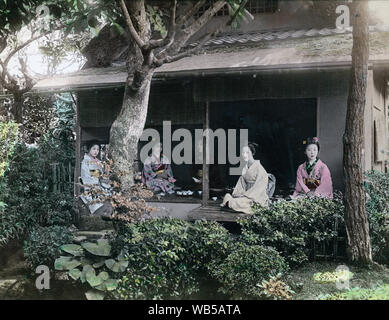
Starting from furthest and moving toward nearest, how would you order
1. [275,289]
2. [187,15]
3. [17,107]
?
[17,107]
[187,15]
[275,289]

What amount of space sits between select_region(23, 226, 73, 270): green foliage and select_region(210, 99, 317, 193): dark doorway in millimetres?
6862

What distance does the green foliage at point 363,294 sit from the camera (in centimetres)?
550

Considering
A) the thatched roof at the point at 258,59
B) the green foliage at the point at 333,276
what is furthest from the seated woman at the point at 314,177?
the green foliage at the point at 333,276

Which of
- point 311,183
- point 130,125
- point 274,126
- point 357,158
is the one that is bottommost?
point 311,183

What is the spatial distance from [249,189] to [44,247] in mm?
4245

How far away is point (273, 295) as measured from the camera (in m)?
5.76

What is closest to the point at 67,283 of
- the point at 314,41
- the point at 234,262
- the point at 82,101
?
the point at 234,262

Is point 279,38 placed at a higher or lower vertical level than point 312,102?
higher

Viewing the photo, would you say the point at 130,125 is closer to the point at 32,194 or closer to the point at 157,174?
the point at 32,194

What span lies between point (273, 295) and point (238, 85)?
5.31 metres

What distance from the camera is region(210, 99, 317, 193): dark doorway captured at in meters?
13.2

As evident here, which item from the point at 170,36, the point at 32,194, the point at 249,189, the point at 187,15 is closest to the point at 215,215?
the point at 249,189

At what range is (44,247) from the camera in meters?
7.02

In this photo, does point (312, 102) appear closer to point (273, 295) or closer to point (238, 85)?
point (238, 85)
